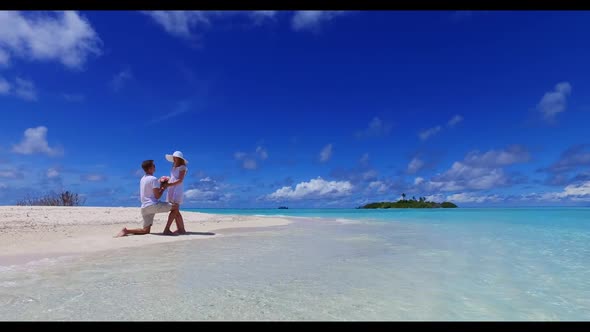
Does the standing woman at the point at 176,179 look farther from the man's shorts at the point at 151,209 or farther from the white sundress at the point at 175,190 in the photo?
the man's shorts at the point at 151,209

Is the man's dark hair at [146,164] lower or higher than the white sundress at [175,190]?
higher

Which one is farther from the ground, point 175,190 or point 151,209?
point 175,190

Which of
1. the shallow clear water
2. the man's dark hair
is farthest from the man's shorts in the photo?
the shallow clear water

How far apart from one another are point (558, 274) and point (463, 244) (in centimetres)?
305

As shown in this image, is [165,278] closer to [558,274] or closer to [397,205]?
[558,274]

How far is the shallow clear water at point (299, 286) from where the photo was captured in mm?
2934

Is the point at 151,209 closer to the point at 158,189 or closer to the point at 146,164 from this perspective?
the point at 158,189

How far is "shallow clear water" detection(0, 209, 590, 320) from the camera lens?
2934mm

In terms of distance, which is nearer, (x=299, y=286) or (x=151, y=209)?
(x=299, y=286)

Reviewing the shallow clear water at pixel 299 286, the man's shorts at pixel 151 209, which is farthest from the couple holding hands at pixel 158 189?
the shallow clear water at pixel 299 286

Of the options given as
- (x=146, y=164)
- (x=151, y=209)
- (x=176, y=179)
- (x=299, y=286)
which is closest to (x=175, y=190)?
(x=176, y=179)

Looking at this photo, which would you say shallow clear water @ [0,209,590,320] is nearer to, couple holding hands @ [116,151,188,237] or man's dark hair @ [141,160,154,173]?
couple holding hands @ [116,151,188,237]

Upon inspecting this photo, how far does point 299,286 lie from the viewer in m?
3.80
